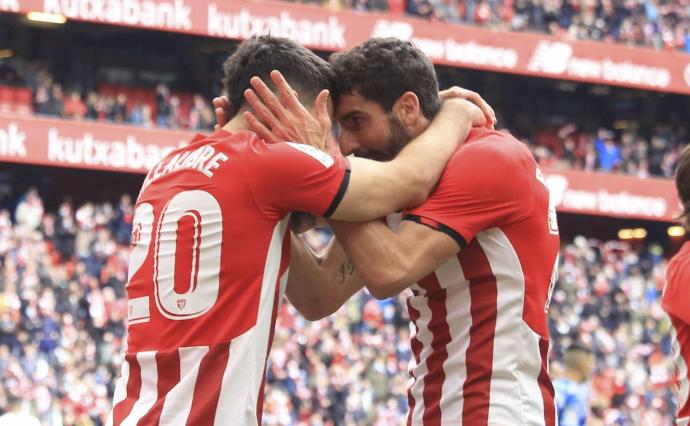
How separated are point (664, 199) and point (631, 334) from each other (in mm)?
7485

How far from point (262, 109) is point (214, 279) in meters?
0.51

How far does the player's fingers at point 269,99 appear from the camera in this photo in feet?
12.5

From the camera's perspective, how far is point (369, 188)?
3885 mm

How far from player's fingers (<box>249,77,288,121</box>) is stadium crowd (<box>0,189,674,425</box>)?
11.8m

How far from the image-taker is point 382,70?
161 inches

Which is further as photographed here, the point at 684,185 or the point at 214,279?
the point at 684,185

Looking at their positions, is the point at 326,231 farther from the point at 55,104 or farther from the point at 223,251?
the point at 223,251

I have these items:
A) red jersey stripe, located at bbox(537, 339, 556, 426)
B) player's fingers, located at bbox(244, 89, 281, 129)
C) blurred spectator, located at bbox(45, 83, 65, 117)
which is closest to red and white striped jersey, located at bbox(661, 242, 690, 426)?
red jersey stripe, located at bbox(537, 339, 556, 426)

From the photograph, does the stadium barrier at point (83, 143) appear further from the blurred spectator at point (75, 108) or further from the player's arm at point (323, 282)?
the player's arm at point (323, 282)

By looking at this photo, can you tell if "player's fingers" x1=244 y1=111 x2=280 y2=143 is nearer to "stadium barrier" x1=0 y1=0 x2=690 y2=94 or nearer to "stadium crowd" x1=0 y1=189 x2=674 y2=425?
"stadium crowd" x1=0 y1=189 x2=674 y2=425

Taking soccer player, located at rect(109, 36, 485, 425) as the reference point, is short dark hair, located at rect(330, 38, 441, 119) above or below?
above

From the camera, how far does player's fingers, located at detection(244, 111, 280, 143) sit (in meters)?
3.84

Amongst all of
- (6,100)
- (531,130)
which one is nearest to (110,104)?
(6,100)

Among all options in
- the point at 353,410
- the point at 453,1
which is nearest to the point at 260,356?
the point at 353,410
